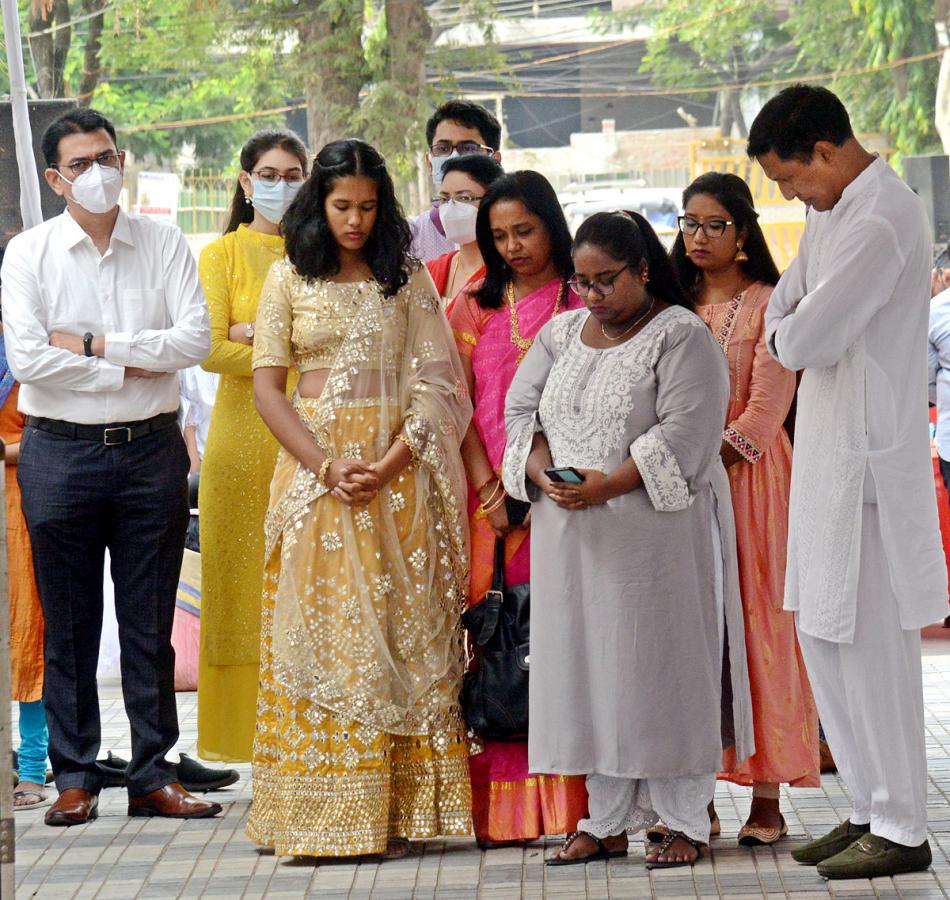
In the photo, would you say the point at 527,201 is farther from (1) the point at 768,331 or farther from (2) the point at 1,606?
(2) the point at 1,606

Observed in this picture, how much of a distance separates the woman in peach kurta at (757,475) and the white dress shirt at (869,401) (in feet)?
1.52

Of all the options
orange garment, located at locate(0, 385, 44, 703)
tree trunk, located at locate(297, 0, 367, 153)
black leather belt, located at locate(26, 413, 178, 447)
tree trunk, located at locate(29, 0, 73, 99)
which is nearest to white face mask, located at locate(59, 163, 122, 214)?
black leather belt, located at locate(26, 413, 178, 447)

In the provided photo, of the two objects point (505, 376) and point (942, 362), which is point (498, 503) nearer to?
point (505, 376)

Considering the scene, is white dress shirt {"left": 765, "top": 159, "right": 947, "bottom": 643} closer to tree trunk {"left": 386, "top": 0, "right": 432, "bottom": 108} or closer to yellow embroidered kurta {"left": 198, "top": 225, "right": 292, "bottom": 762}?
yellow embroidered kurta {"left": 198, "top": 225, "right": 292, "bottom": 762}

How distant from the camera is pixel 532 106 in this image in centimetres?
1812

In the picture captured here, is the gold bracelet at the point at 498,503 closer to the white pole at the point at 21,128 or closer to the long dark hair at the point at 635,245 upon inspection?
the long dark hair at the point at 635,245

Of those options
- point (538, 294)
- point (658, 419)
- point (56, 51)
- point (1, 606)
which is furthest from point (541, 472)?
point (56, 51)

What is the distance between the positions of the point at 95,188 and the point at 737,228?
1.94 meters

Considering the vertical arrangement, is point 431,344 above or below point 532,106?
below

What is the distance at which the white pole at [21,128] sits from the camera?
5.89 meters

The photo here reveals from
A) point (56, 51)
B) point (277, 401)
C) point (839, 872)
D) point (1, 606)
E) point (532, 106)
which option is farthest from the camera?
point (532, 106)

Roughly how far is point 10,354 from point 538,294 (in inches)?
62.7

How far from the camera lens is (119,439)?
4676 millimetres

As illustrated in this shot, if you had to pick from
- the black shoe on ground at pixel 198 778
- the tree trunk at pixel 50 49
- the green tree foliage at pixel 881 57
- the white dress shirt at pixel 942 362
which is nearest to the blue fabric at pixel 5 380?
the black shoe on ground at pixel 198 778
